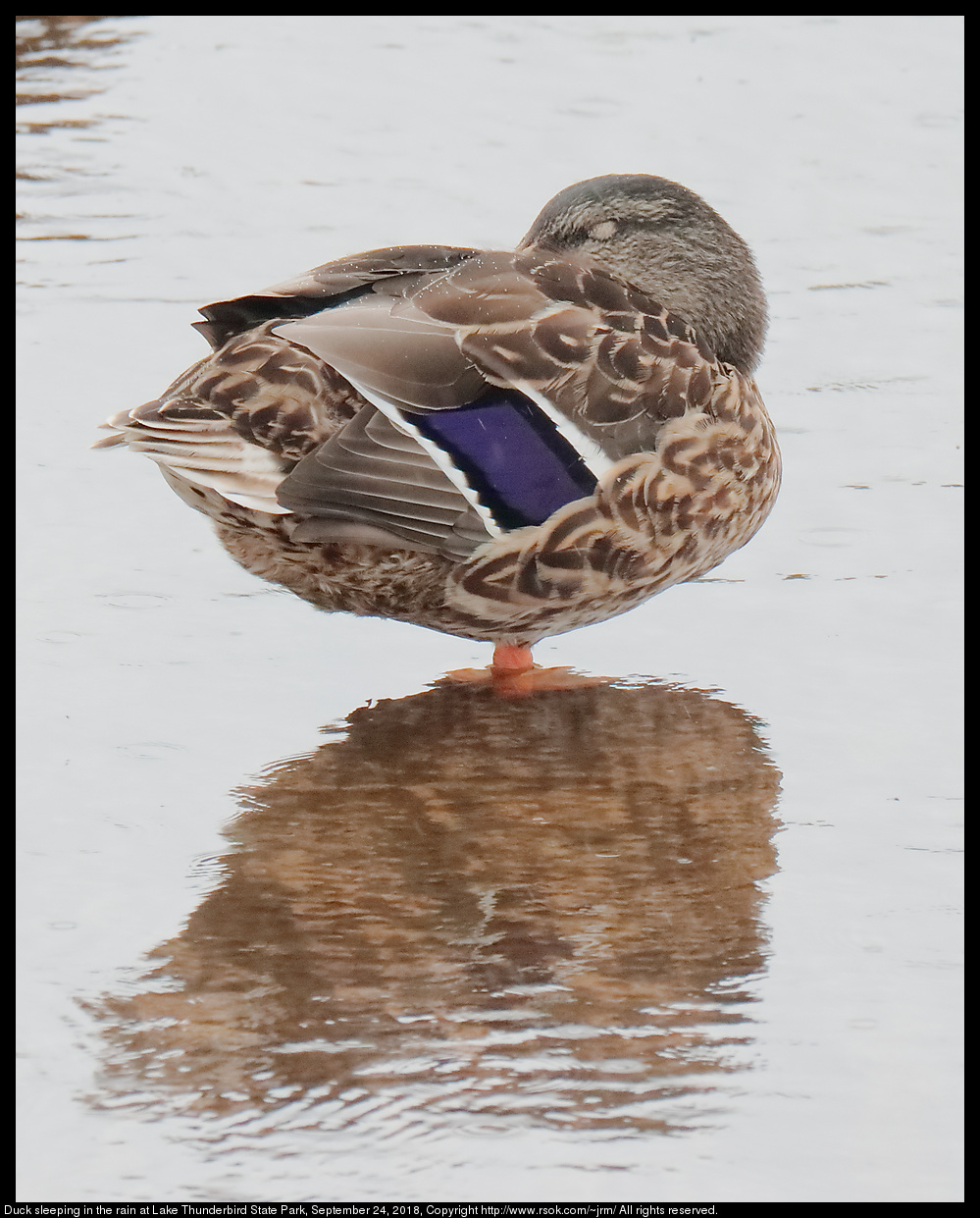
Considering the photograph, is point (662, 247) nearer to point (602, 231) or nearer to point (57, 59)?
point (602, 231)

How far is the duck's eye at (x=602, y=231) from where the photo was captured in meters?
5.37

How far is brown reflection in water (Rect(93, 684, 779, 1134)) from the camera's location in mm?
3195

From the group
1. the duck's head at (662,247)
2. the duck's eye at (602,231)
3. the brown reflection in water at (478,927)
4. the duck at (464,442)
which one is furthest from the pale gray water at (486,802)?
the duck's eye at (602,231)

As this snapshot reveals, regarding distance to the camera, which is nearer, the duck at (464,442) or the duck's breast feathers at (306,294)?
the duck at (464,442)

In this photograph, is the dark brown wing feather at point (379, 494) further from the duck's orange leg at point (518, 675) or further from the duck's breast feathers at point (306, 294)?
the duck's orange leg at point (518, 675)

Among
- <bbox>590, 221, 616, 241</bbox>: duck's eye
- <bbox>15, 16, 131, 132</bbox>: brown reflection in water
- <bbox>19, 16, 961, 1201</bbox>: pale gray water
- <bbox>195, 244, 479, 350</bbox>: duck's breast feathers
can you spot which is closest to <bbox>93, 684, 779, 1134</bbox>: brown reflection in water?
<bbox>19, 16, 961, 1201</bbox>: pale gray water

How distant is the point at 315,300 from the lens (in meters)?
4.95

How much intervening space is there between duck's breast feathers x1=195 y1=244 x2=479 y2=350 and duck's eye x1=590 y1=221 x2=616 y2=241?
0.54 m

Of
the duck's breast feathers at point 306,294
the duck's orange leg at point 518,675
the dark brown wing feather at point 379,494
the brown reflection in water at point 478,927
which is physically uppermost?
the duck's breast feathers at point 306,294

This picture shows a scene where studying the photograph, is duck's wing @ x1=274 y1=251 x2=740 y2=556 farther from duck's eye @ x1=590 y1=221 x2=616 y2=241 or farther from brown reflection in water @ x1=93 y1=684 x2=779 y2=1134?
brown reflection in water @ x1=93 y1=684 x2=779 y2=1134

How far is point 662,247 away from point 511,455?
43.8 inches

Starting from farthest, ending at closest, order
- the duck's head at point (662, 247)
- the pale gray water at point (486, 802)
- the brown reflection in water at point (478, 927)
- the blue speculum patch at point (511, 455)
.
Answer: the duck's head at point (662, 247), the blue speculum patch at point (511, 455), the brown reflection in water at point (478, 927), the pale gray water at point (486, 802)

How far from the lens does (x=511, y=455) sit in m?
4.71
